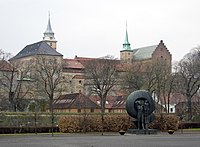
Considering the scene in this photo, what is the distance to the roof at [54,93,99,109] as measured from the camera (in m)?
84.9

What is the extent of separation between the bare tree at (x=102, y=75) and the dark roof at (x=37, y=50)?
30.8m

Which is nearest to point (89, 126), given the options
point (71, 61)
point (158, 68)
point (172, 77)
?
point (172, 77)

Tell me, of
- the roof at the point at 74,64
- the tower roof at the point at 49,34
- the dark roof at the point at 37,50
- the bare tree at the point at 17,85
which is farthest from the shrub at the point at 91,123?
the tower roof at the point at 49,34

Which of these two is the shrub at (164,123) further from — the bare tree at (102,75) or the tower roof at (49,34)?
the tower roof at (49,34)

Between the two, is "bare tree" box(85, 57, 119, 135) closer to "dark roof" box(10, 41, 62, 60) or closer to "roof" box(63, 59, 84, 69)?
"dark roof" box(10, 41, 62, 60)

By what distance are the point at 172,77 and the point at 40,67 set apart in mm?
26794

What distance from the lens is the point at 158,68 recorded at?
8700 cm

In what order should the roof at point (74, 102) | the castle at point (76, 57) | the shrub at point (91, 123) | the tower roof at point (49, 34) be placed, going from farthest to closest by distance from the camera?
1. the tower roof at point (49, 34)
2. the castle at point (76, 57)
3. the roof at point (74, 102)
4. the shrub at point (91, 123)

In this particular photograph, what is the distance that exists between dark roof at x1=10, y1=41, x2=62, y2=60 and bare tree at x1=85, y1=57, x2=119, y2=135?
30816 mm

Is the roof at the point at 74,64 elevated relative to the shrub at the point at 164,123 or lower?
elevated

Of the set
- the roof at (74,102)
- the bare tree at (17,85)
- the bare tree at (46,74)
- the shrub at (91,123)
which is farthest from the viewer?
the bare tree at (46,74)

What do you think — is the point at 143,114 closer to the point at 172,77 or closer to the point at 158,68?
the point at 172,77

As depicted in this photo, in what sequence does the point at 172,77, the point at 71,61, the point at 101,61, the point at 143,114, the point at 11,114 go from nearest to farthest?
the point at 143,114
the point at 11,114
the point at 172,77
the point at 101,61
the point at 71,61

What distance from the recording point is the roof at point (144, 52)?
538ft
